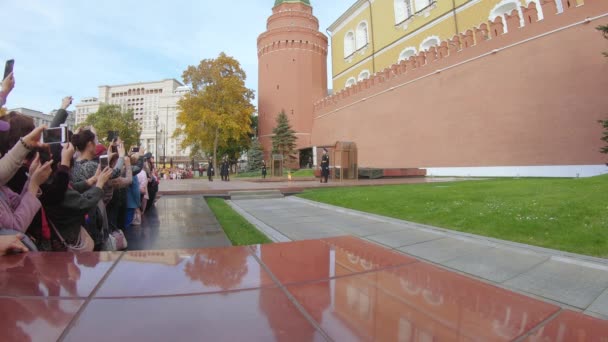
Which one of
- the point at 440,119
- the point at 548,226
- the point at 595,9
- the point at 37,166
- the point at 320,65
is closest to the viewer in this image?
the point at 37,166

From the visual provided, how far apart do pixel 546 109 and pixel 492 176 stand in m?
3.95

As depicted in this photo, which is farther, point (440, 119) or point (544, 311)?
point (440, 119)

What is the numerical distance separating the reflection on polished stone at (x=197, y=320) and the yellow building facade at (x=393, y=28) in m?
19.3

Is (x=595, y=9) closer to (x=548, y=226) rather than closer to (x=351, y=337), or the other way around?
(x=548, y=226)

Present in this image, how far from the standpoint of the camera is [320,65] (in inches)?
1421

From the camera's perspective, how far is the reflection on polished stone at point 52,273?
1.36 metres

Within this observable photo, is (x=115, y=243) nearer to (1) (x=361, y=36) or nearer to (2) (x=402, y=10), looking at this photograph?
(2) (x=402, y=10)

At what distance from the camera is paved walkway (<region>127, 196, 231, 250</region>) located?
3891 millimetres

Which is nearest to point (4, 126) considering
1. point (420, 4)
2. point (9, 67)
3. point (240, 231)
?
point (9, 67)

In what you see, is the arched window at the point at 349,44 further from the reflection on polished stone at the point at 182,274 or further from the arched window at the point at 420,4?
the reflection on polished stone at the point at 182,274

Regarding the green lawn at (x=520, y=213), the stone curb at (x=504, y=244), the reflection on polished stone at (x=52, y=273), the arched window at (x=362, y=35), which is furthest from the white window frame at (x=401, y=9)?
the reflection on polished stone at (x=52, y=273)

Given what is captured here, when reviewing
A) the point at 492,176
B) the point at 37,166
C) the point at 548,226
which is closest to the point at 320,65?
the point at 492,176

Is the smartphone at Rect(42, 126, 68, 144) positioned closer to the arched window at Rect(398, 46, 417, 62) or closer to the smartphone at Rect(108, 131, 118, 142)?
the smartphone at Rect(108, 131, 118, 142)

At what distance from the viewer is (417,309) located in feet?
4.29
